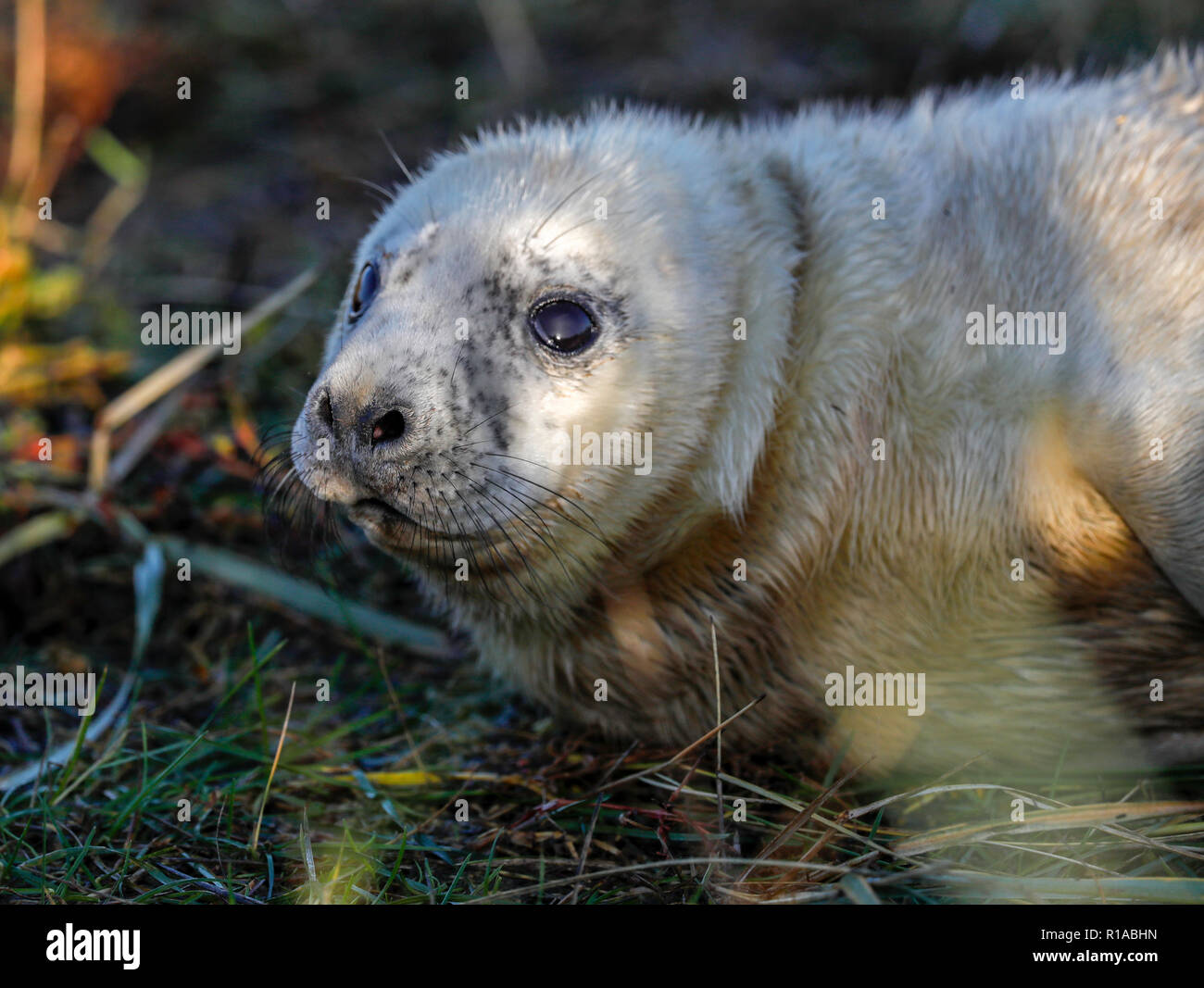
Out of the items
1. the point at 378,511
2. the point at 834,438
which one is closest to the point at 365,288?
the point at 378,511

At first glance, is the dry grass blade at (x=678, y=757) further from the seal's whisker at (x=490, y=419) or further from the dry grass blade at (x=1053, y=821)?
the seal's whisker at (x=490, y=419)

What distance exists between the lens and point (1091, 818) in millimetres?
2328

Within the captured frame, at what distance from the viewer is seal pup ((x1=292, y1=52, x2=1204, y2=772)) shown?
242 centimetres

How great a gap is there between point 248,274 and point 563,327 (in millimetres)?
2654

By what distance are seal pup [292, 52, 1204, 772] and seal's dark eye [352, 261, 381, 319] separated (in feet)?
0.06

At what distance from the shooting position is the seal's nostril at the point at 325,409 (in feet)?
7.64

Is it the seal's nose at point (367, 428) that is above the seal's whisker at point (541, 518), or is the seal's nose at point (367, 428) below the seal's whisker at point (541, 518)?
above

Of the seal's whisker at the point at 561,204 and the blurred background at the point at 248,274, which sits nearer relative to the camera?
the seal's whisker at the point at 561,204

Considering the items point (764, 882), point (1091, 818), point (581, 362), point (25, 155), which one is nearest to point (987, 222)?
point (581, 362)
